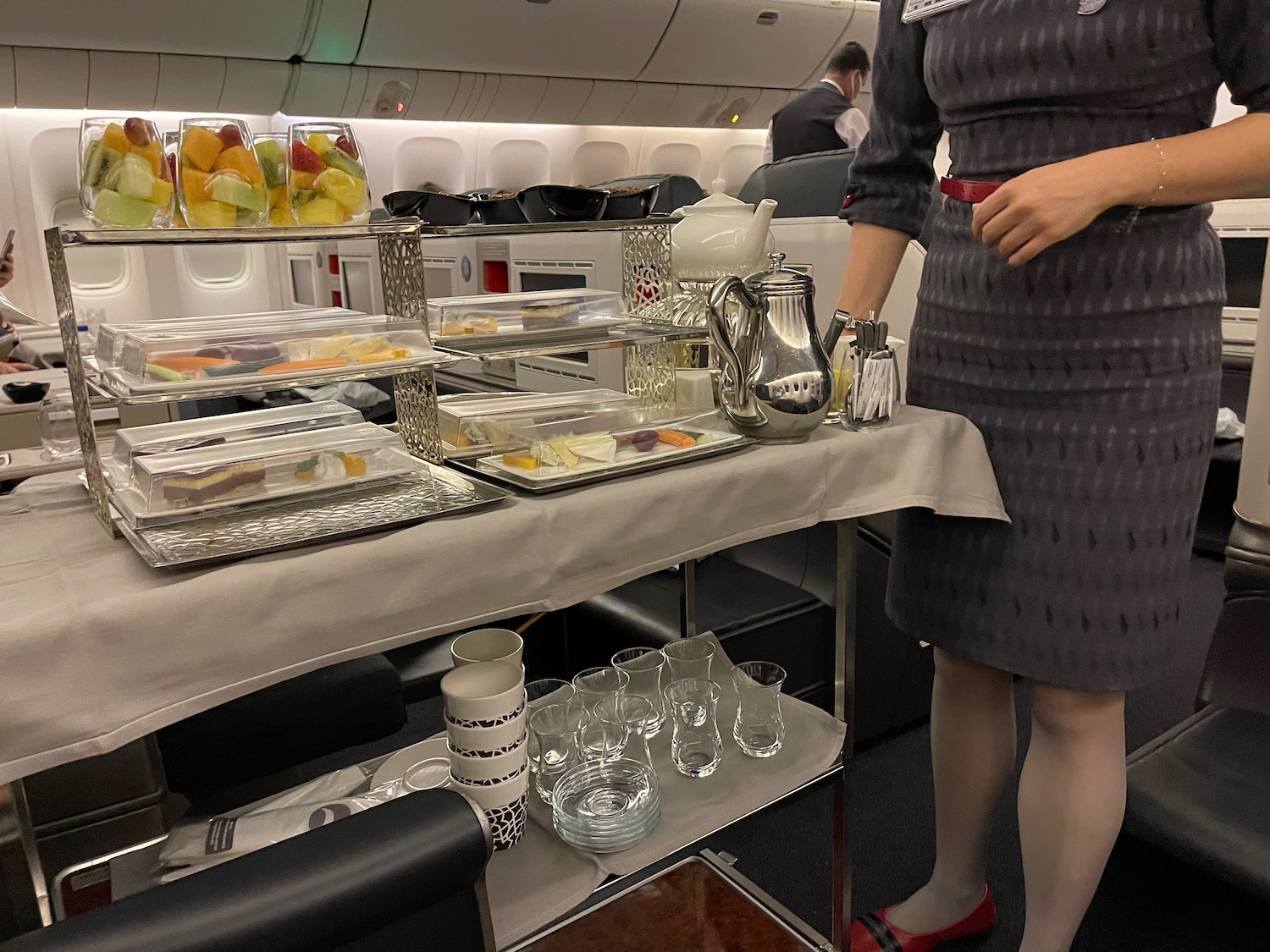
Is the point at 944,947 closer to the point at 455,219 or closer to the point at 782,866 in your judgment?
the point at 782,866

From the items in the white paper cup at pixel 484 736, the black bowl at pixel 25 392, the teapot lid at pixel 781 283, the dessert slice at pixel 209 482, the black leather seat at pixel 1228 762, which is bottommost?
the black leather seat at pixel 1228 762

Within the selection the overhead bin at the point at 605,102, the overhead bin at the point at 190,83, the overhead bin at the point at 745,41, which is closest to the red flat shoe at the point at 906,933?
the overhead bin at the point at 190,83

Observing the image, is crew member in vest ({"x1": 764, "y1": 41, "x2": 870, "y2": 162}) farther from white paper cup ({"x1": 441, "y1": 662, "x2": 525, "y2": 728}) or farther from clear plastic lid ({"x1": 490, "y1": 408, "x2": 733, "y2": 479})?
white paper cup ({"x1": 441, "y1": 662, "x2": 525, "y2": 728})

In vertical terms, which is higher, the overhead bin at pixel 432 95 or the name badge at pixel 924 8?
the overhead bin at pixel 432 95

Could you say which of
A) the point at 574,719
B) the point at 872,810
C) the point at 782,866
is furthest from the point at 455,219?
the point at 872,810

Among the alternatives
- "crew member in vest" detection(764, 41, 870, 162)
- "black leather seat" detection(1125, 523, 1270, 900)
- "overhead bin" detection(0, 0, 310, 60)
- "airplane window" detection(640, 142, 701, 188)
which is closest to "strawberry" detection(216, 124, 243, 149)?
"black leather seat" detection(1125, 523, 1270, 900)

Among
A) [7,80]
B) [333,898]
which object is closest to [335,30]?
[7,80]

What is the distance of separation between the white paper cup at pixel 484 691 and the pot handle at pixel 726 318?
1.35ft

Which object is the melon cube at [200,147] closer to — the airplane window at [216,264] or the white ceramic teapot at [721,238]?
the white ceramic teapot at [721,238]

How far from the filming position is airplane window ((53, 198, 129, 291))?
5332 millimetres

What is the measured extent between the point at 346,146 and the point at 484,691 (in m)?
0.58

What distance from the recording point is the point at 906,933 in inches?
53.7

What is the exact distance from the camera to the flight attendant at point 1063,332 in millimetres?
941

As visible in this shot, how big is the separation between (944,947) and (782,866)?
0.34 m
